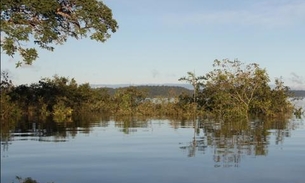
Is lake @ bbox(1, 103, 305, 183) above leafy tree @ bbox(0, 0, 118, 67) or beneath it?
beneath

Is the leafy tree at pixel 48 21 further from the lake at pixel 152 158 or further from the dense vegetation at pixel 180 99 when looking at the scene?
the dense vegetation at pixel 180 99

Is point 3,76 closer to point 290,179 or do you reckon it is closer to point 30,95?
point 30,95

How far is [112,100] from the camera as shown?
48.0m

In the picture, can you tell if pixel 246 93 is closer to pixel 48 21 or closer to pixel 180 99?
pixel 180 99

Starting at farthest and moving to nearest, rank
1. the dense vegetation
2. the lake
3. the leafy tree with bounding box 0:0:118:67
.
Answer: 1. the dense vegetation
2. the leafy tree with bounding box 0:0:118:67
3. the lake

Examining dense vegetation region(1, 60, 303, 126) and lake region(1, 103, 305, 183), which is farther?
dense vegetation region(1, 60, 303, 126)

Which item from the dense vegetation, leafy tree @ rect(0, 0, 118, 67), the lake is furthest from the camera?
the dense vegetation

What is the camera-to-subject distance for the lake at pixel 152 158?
36.5ft

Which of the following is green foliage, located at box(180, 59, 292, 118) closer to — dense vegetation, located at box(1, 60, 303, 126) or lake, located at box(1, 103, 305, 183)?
dense vegetation, located at box(1, 60, 303, 126)

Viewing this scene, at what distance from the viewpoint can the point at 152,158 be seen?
14.3 m

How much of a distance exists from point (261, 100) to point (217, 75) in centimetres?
488

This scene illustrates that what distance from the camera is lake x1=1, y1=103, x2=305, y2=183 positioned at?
438 inches

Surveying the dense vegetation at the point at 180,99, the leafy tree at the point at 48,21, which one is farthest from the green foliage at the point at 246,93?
the leafy tree at the point at 48,21

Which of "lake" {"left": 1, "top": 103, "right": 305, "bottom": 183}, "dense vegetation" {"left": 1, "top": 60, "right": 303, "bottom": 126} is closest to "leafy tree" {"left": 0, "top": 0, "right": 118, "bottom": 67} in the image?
"lake" {"left": 1, "top": 103, "right": 305, "bottom": 183}
